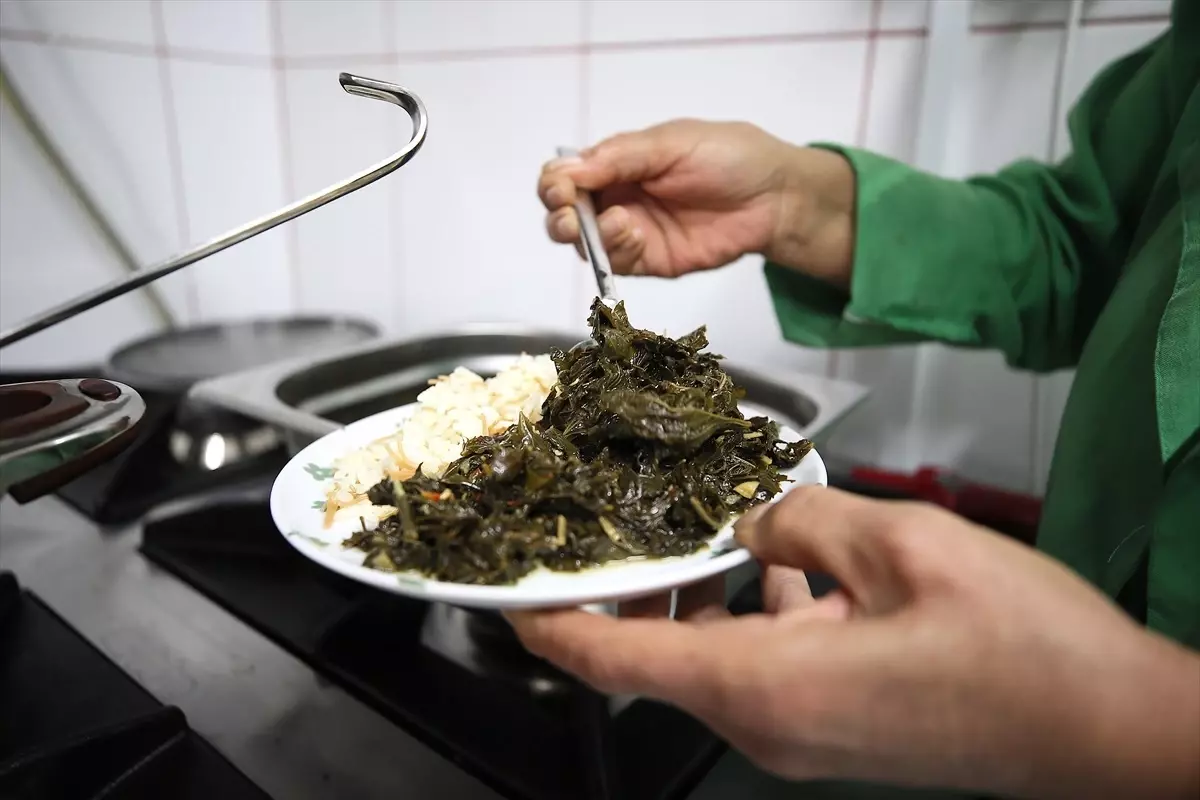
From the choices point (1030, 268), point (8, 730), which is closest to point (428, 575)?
point (8, 730)

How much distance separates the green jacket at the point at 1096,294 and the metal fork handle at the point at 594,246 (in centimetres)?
28

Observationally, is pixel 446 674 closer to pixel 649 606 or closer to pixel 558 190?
pixel 649 606

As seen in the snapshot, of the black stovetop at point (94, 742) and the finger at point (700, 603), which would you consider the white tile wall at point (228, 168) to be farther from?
the finger at point (700, 603)

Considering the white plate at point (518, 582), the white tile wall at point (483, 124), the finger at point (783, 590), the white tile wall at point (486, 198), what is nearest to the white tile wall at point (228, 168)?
the white tile wall at point (483, 124)

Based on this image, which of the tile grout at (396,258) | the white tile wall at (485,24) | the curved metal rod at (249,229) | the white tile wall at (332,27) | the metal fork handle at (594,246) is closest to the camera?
the curved metal rod at (249,229)

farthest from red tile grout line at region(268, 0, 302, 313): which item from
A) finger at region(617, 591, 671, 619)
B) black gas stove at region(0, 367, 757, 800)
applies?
finger at region(617, 591, 671, 619)

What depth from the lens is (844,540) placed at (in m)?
0.40

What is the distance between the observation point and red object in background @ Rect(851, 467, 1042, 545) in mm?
999

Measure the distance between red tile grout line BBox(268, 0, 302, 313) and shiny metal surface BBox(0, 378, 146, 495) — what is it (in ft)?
2.46

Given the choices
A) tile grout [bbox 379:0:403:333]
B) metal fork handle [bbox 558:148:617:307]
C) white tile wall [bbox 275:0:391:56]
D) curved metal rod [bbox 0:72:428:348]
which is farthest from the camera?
tile grout [bbox 379:0:403:333]

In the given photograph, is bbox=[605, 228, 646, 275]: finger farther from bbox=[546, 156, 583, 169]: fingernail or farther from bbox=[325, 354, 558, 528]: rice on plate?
bbox=[325, 354, 558, 528]: rice on plate

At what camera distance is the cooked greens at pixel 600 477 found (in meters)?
0.47

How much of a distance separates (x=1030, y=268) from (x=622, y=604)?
2.34 feet

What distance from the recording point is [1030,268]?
0.91 metres
